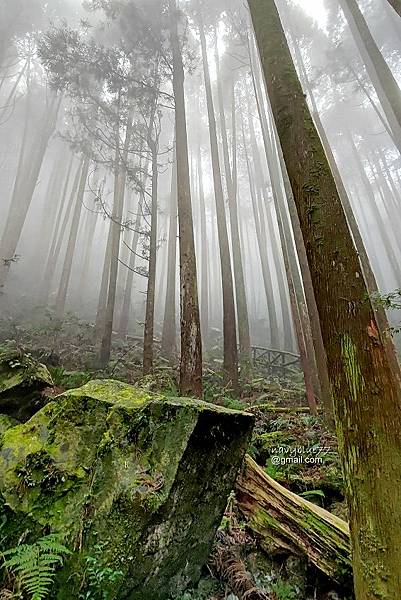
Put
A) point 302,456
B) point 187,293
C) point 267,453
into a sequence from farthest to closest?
point 187,293 < point 267,453 < point 302,456

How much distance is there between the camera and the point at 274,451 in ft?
15.0

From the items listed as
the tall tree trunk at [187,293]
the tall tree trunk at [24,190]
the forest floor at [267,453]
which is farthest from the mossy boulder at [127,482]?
the tall tree trunk at [24,190]

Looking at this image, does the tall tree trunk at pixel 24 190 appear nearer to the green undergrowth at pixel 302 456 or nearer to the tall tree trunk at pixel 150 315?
the tall tree trunk at pixel 150 315

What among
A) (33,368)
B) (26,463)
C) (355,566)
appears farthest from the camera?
(33,368)

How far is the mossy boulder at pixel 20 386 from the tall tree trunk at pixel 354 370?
3.13 m

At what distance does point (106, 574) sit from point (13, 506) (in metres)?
0.68

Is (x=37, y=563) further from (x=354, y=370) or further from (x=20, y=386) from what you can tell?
(x=20, y=386)

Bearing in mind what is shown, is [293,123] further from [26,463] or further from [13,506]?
[13,506]

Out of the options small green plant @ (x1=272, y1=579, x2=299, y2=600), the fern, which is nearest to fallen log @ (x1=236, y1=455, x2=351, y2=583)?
small green plant @ (x1=272, y1=579, x2=299, y2=600)

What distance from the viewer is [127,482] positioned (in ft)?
6.89

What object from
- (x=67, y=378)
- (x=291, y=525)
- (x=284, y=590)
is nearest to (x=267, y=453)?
(x=291, y=525)

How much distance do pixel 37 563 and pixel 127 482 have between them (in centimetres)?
57

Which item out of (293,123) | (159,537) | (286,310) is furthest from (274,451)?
(286,310)

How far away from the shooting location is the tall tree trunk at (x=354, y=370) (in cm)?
172
